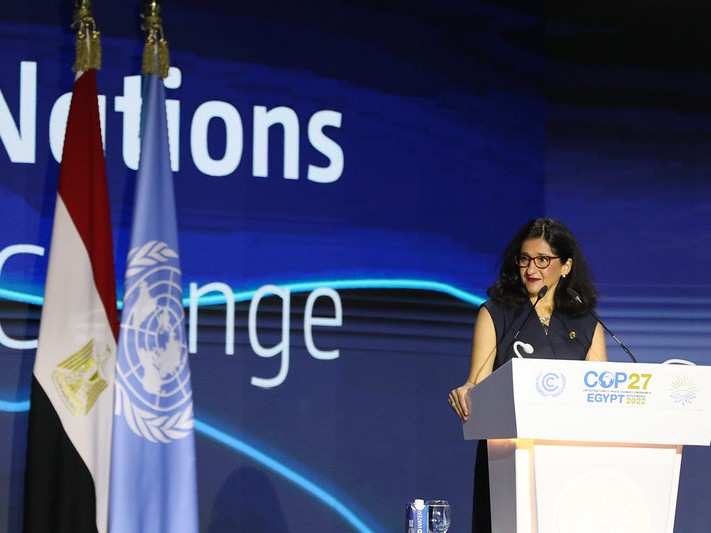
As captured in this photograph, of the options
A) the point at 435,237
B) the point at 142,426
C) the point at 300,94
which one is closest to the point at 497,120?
the point at 435,237

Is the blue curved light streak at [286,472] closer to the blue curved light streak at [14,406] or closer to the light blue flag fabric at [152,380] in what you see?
the light blue flag fabric at [152,380]

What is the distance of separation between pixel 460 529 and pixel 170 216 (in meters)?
1.91

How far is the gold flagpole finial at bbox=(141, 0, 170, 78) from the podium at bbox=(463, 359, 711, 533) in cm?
183

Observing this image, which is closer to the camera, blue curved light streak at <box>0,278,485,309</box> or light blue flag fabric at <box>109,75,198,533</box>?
light blue flag fabric at <box>109,75,198,533</box>

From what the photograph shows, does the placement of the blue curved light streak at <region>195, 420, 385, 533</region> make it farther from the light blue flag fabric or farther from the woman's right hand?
the woman's right hand

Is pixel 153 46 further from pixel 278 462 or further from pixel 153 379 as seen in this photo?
pixel 278 462

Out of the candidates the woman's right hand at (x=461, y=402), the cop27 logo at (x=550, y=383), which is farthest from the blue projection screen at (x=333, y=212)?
the cop27 logo at (x=550, y=383)

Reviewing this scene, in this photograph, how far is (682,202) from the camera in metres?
4.97

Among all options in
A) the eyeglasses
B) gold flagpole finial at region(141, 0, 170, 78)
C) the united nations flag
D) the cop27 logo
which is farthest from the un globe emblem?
the cop27 logo

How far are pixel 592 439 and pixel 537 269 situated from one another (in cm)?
87

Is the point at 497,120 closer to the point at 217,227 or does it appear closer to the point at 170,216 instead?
the point at 217,227

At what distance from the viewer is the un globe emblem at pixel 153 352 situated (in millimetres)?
3631

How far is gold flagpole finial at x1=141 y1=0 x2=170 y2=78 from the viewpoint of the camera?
384 cm

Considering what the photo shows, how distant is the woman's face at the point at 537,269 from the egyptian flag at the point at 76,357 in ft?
4.68
